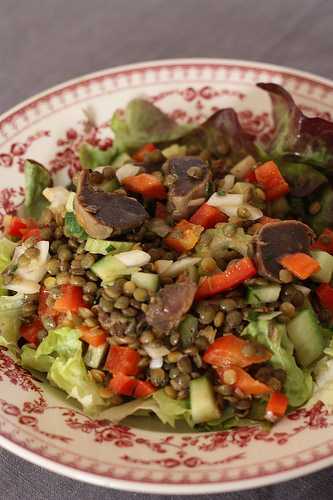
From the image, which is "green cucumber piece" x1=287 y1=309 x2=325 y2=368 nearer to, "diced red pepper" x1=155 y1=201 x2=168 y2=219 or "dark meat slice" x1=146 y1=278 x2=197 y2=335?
"dark meat slice" x1=146 y1=278 x2=197 y2=335

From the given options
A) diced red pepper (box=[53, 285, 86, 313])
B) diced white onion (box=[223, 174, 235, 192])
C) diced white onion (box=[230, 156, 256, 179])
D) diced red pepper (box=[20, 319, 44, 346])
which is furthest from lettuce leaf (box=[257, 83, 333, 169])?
diced red pepper (box=[20, 319, 44, 346])

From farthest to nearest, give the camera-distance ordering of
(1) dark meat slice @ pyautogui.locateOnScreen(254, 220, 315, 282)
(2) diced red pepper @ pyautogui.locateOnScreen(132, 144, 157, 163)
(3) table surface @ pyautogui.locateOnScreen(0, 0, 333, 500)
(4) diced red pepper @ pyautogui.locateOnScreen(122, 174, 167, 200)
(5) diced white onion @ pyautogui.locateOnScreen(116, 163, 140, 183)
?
(3) table surface @ pyautogui.locateOnScreen(0, 0, 333, 500) < (2) diced red pepper @ pyautogui.locateOnScreen(132, 144, 157, 163) < (5) diced white onion @ pyautogui.locateOnScreen(116, 163, 140, 183) < (4) diced red pepper @ pyautogui.locateOnScreen(122, 174, 167, 200) < (1) dark meat slice @ pyautogui.locateOnScreen(254, 220, 315, 282)

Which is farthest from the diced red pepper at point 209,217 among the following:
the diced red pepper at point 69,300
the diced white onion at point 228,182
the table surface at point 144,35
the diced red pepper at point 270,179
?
the table surface at point 144,35

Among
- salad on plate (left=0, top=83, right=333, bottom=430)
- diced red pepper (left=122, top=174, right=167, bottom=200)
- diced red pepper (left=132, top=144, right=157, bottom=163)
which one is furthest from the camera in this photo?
diced red pepper (left=132, top=144, right=157, bottom=163)

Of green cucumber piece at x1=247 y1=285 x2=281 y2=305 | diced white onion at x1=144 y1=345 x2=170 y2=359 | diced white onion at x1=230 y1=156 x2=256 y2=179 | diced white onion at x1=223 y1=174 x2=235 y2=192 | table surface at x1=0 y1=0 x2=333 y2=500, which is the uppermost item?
table surface at x1=0 y1=0 x2=333 y2=500

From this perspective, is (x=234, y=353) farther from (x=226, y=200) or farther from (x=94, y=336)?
(x=226, y=200)

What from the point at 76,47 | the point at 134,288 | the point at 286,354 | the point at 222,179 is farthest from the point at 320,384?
the point at 76,47

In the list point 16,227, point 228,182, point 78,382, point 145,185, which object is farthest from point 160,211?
point 78,382

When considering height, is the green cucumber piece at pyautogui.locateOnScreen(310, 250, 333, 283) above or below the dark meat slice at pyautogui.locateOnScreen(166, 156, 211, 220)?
below
